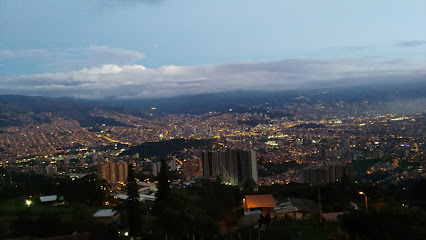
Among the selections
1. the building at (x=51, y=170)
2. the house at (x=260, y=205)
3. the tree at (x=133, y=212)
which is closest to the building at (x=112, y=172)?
the building at (x=51, y=170)

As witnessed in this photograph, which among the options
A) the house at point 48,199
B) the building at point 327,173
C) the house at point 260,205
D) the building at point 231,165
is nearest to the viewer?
the house at point 260,205

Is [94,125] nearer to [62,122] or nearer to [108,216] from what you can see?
[62,122]

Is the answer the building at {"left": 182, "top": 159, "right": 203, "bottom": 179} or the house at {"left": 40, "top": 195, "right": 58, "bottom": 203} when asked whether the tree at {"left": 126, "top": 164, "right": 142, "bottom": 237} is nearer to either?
the house at {"left": 40, "top": 195, "right": 58, "bottom": 203}

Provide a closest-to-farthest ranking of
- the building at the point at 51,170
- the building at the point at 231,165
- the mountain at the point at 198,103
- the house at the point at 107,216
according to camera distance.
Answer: the house at the point at 107,216 < the building at the point at 231,165 < the building at the point at 51,170 < the mountain at the point at 198,103

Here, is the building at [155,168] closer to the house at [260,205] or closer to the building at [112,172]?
the building at [112,172]

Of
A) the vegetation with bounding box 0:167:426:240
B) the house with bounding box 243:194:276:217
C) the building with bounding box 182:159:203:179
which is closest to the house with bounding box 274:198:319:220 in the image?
the house with bounding box 243:194:276:217

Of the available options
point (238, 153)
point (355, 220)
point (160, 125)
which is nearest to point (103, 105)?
point (160, 125)
